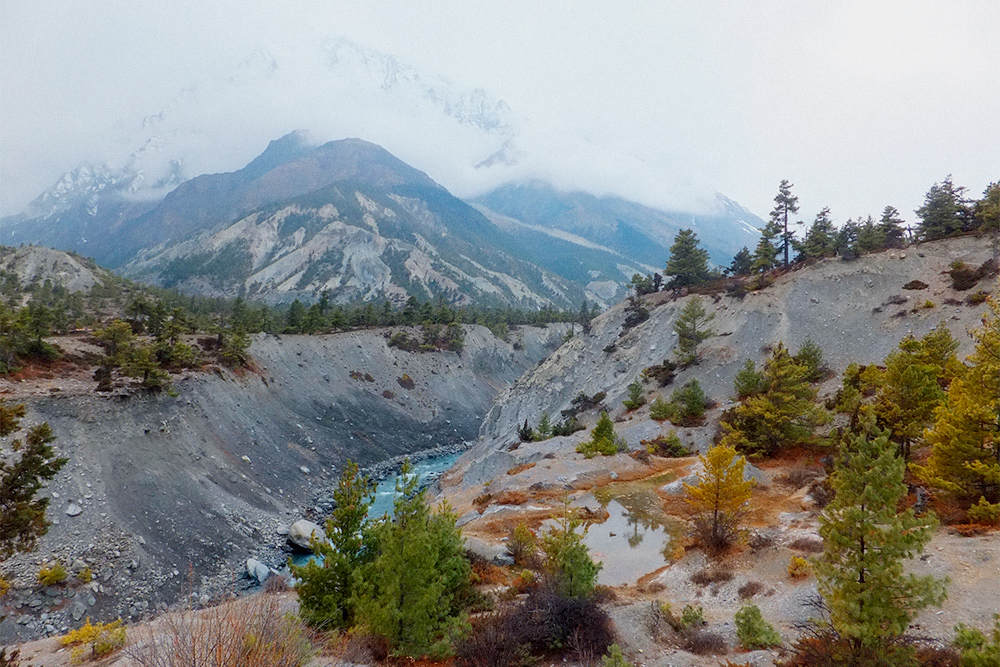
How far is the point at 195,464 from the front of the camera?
33281 millimetres

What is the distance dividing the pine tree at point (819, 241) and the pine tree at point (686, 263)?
991cm

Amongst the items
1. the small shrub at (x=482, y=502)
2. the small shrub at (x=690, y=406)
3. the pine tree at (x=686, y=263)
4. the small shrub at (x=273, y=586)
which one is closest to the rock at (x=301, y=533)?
the small shrub at (x=482, y=502)

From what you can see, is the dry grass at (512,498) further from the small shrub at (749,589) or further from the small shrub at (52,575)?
the small shrub at (52,575)

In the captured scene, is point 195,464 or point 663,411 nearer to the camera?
point 195,464

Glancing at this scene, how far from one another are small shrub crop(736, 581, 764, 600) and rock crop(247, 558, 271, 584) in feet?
81.4

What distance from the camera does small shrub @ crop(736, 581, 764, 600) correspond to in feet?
41.7

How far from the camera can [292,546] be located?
30.9 metres

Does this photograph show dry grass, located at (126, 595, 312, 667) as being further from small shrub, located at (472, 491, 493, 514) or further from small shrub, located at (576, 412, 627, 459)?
small shrub, located at (576, 412, 627, 459)

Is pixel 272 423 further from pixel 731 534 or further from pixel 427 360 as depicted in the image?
pixel 731 534

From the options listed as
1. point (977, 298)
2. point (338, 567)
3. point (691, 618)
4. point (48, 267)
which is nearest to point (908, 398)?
point (691, 618)

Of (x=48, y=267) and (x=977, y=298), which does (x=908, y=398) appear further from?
(x=48, y=267)

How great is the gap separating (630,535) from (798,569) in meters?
6.76

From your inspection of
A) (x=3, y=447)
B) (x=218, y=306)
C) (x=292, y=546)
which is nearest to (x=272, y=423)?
(x=292, y=546)

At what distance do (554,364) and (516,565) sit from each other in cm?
4195
